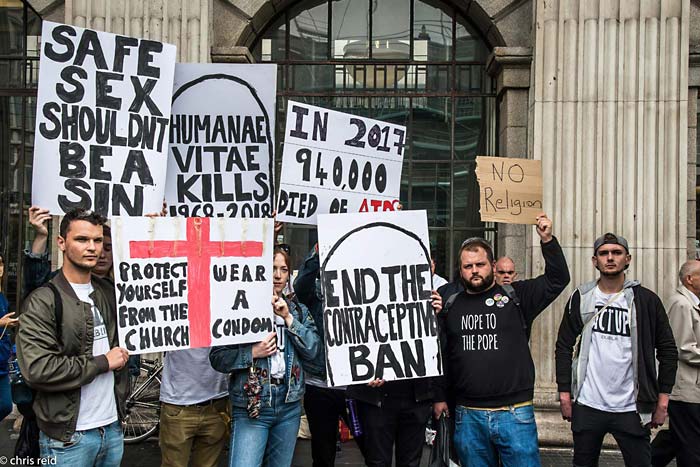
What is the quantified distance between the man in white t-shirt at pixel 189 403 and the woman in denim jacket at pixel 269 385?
1.23 feet

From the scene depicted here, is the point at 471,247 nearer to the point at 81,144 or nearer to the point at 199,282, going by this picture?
the point at 199,282

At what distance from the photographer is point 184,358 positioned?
500 centimetres

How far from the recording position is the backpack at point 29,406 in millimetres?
3875

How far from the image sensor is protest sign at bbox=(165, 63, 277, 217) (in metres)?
5.54

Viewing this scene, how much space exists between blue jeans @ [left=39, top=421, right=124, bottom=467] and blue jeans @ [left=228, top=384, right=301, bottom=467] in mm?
728

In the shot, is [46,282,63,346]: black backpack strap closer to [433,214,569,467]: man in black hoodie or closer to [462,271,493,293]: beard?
[433,214,569,467]: man in black hoodie

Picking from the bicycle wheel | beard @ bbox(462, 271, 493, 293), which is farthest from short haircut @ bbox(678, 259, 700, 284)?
the bicycle wheel

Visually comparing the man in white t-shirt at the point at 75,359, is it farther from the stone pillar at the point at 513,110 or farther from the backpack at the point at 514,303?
the stone pillar at the point at 513,110

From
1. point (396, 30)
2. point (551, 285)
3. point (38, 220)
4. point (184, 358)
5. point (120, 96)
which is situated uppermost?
point (396, 30)

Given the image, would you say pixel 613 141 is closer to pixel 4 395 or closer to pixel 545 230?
pixel 545 230

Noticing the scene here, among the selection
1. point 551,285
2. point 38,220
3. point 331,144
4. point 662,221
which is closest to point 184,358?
point 38,220

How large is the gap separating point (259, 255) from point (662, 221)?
4.69 meters

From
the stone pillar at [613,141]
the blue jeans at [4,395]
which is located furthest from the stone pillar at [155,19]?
the blue jeans at [4,395]

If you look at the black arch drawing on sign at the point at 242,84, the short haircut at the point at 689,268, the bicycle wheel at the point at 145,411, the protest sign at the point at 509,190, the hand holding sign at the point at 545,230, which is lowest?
the bicycle wheel at the point at 145,411
